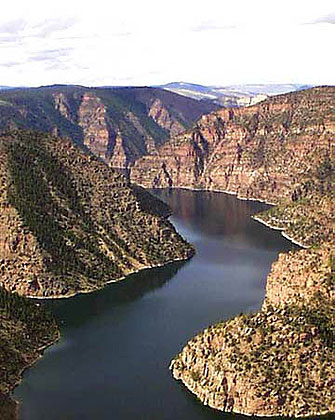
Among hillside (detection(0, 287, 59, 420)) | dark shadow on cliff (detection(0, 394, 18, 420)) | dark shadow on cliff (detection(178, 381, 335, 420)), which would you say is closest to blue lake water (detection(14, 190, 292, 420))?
dark shadow on cliff (detection(178, 381, 335, 420))

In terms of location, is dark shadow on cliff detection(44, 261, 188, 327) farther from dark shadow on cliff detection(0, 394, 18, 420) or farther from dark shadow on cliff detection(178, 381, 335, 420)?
dark shadow on cliff detection(178, 381, 335, 420)

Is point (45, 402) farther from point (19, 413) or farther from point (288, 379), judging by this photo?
point (288, 379)

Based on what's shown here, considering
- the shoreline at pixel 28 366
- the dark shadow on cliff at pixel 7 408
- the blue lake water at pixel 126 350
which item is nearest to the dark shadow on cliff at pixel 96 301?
the blue lake water at pixel 126 350

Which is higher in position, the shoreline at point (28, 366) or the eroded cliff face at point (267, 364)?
the eroded cliff face at point (267, 364)

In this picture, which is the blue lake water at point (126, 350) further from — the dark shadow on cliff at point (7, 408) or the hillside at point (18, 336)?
the hillside at point (18, 336)

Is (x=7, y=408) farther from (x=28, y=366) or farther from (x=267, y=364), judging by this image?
(x=267, y=364)
